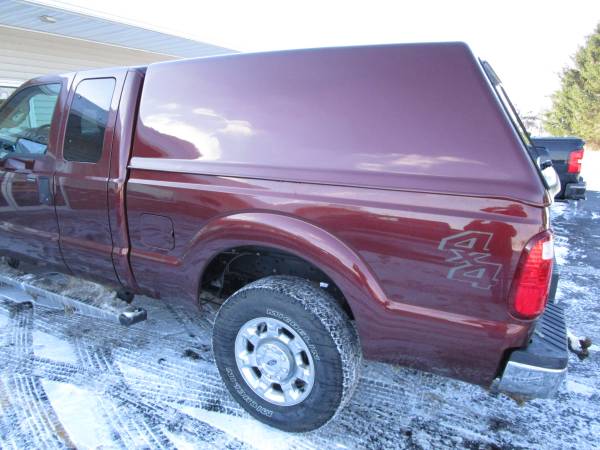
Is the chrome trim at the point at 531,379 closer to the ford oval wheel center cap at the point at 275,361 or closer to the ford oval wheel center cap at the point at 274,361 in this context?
the ford oval wheel center cap at the point at 275,361

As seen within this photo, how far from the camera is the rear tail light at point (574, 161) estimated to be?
6.81 m

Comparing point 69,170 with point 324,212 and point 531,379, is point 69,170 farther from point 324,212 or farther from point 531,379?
point 531,379

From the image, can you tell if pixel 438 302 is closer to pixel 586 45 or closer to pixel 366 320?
pixel 366 320

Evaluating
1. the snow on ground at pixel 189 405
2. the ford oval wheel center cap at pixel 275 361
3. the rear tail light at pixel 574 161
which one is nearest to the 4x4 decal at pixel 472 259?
the ford oval wheel center cap at pixel 275 361

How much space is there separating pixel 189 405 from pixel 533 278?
199 centimetres

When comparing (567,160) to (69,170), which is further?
(567,160)

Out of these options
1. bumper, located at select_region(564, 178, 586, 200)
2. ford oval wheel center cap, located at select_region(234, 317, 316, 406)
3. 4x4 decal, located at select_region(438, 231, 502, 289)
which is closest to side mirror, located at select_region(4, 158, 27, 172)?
ford oval wheel center cap, located at select_region(234, 317, 316, 406)

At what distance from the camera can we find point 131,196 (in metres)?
2.43

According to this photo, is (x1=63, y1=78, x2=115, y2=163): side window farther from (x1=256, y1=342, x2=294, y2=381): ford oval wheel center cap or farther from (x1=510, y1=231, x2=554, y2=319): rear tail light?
(x1=510, y1=231, x2=554, y2=319): rear tail light

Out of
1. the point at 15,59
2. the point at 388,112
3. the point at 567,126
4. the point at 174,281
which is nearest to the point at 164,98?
the point at 174,281

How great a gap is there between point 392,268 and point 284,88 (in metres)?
1.06

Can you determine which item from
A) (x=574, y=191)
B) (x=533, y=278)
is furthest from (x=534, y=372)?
(x=574, y=191)

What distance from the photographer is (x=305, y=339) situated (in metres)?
1.98

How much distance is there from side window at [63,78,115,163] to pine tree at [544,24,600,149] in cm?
2973
